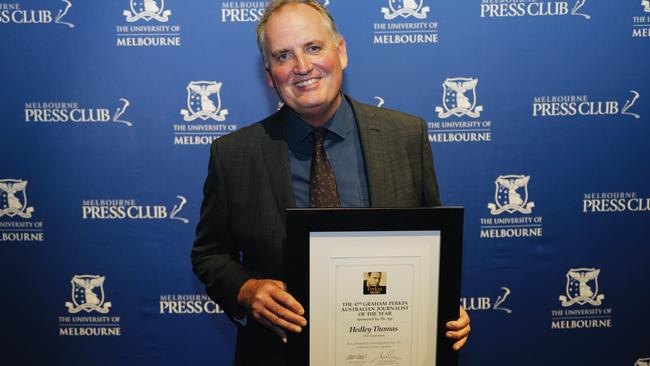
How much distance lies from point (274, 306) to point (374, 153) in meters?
0.57

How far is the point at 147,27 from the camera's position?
239 cm

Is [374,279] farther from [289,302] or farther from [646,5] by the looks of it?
[646,5]

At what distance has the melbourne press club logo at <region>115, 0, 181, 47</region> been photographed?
238 centimetres

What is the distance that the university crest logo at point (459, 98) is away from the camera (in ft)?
7.95

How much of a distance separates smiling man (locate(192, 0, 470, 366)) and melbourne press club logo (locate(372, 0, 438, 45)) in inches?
31.3

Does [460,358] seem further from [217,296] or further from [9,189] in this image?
[9,189]

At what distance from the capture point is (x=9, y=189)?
8.29 feet

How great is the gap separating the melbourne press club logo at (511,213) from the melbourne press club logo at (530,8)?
80cm

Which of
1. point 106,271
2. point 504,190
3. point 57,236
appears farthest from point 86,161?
point 504,190

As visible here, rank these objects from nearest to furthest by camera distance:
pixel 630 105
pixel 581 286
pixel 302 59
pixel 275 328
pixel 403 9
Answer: pixel 275 328, pixel 302 59, pixel 403 9, pixel 630 105, pixel 581 286

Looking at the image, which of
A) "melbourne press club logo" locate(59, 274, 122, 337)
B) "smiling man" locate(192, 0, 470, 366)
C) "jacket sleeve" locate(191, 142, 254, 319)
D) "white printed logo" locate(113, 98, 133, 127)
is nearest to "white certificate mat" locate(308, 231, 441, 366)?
A: "smiling man" locate(192, 0, 470, 366)

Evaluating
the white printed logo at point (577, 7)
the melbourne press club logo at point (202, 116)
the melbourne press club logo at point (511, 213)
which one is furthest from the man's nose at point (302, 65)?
the white printed logo at point (577, 7)

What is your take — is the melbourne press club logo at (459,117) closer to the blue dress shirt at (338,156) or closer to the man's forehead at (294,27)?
the blue dress shirt at (338,156)

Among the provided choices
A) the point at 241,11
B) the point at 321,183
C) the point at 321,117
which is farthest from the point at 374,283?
the point at 241,11
